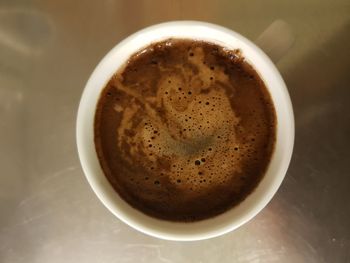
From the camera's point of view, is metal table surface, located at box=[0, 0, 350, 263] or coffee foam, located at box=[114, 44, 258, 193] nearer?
coffee foam, located at box=[114, 44, 258, 193]

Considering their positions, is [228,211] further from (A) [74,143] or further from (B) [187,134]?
(A) [74,143]

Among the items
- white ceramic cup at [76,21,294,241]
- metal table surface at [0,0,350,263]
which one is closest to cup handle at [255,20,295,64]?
white ceramic cup at [76,21,294,241]

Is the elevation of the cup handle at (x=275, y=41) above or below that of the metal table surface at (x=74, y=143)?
above

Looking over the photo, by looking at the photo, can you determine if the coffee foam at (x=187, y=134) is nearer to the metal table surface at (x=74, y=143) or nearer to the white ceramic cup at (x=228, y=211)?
the white ceramic cup at (x=228, y=211)

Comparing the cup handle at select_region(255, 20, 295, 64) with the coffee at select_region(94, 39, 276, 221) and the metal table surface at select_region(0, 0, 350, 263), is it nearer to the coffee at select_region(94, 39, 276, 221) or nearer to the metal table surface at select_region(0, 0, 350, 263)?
the coffee at select_region(94, 39, 276, 221)

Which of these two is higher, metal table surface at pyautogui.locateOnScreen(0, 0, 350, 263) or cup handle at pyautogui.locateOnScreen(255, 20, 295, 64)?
cup handle at pyautogui.locateOnScreen(255, 20, 295, 64)

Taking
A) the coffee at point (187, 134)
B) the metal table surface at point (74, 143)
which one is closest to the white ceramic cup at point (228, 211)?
the coffee at point (187, 134)
